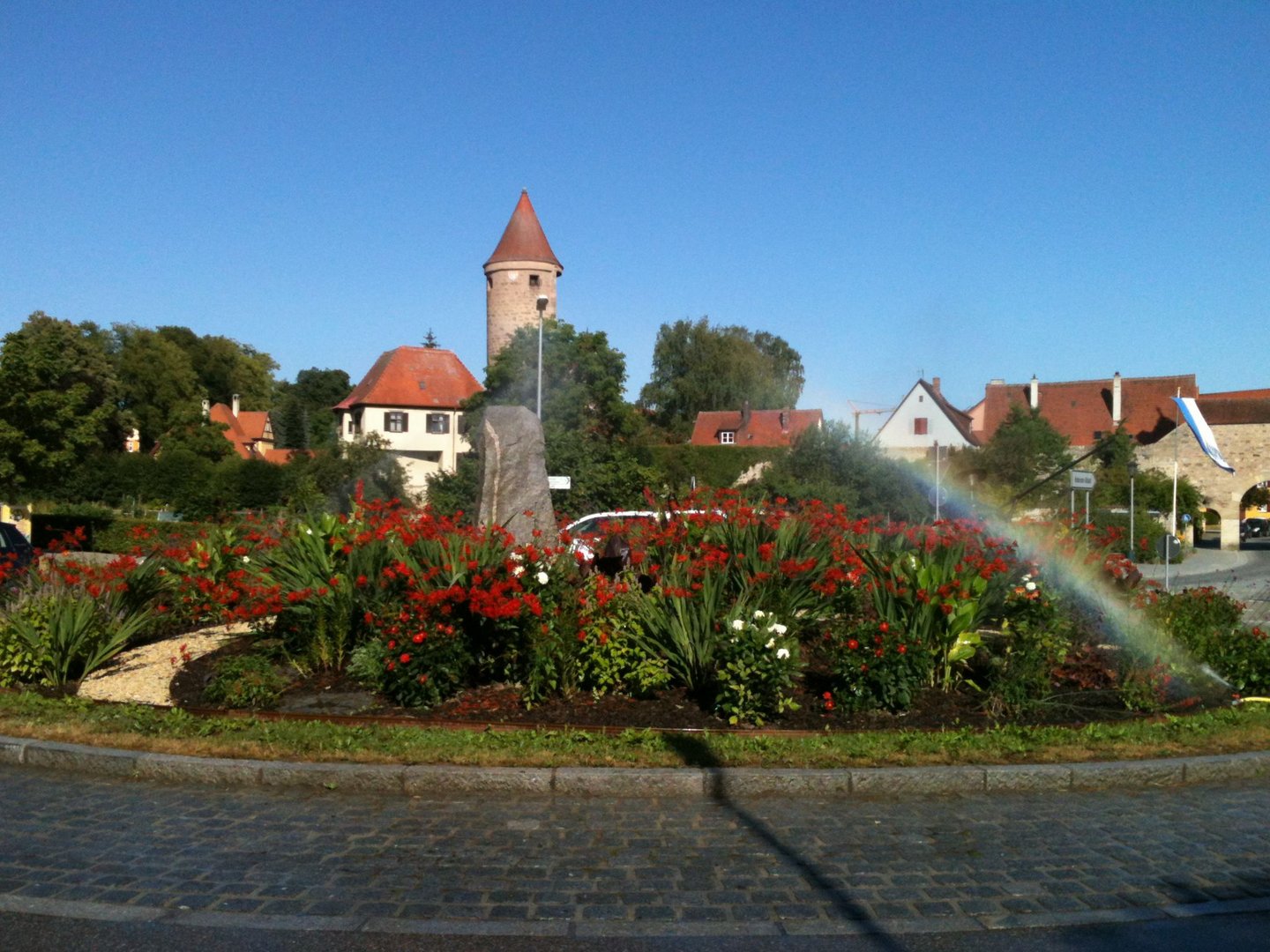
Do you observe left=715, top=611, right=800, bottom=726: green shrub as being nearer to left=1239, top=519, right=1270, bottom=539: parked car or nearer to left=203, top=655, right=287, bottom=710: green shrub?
left=203, top=655, right=287, bottom=710: green shrub

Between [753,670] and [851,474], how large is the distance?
1032 inches

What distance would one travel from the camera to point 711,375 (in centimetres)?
8894

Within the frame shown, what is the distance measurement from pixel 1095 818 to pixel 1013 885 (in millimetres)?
1485

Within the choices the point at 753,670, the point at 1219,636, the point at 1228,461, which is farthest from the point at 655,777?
the point at 1228,461

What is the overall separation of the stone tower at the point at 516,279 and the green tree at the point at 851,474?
31.8m

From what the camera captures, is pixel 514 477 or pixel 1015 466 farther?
pixel 1015 466

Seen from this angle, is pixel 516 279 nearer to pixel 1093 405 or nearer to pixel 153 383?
pixel 153 383

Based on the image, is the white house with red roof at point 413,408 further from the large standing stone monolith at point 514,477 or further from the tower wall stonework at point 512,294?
the large standing stone monolith at point 514,477

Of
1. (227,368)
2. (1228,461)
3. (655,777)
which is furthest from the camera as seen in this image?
(227,368)

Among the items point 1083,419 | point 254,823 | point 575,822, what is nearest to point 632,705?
point 575,822

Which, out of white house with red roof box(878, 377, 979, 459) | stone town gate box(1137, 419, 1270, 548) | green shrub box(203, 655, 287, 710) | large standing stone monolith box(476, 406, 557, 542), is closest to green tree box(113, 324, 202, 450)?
white house with red roof box(878, 377, 979, 459)

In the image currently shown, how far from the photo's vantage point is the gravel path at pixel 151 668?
947cm

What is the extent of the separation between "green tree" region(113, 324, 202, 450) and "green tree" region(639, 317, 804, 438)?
115 ft

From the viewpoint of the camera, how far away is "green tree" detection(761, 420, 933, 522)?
105 ft
